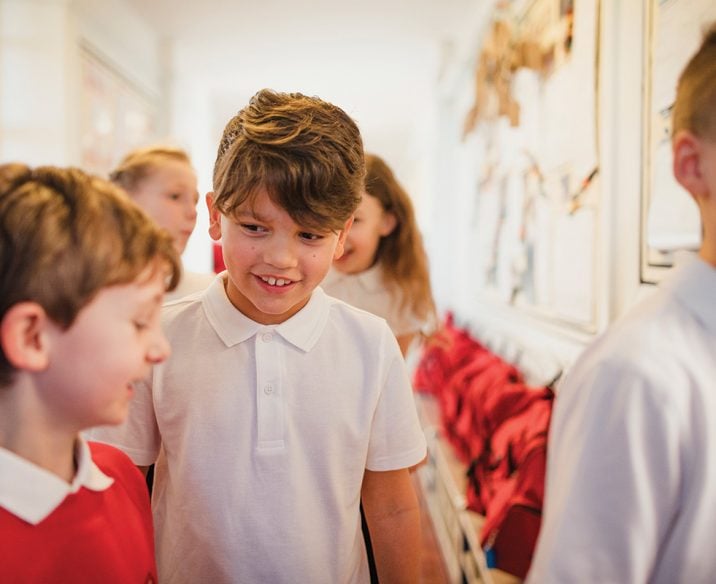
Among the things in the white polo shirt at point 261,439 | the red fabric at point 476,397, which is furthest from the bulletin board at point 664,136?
the red fabric at point 476,397

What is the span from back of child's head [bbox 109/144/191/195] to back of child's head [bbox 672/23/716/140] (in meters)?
1.33

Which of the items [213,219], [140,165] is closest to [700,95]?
[213,219]

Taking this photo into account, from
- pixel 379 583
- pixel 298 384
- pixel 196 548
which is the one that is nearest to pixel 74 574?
pixel 196 548

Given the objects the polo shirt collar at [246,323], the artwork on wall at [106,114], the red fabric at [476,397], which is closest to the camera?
the polo shirt collar at [246,323]

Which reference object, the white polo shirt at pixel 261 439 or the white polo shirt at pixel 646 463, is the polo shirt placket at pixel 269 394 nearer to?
the white polo shirt at pixel 261 439

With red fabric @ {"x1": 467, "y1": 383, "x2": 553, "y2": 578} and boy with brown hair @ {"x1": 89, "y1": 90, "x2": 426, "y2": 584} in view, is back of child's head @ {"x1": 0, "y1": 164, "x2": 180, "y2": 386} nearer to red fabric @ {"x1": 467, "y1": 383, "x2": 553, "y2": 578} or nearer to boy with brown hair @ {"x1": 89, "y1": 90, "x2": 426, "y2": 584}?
boy with brown hair @ {"x1": 89, "y1": 90, "x2": 426, "y2": 584}

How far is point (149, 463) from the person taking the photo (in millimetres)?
977

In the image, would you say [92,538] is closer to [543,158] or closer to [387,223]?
[387,223]

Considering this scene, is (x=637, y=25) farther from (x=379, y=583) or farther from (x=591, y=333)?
(x=379, y=583)

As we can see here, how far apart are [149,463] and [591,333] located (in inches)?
59.3

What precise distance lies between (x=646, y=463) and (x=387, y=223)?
3.97ft

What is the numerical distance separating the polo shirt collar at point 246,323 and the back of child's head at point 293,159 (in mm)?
Answer: 156

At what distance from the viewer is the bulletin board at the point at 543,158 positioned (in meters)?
2.00

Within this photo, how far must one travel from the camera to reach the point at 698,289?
0.69 m
